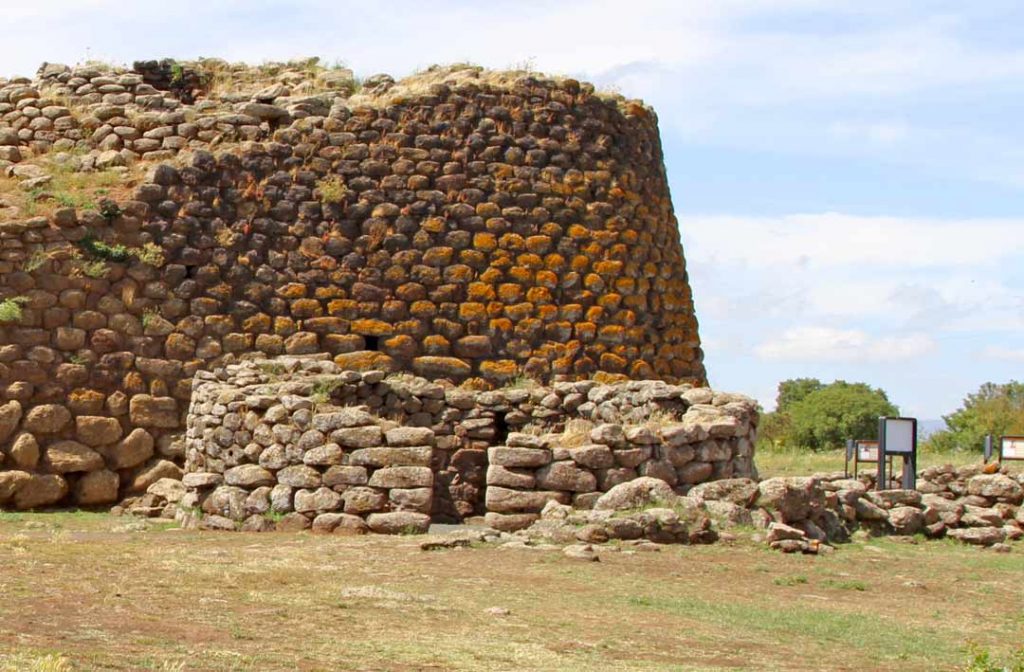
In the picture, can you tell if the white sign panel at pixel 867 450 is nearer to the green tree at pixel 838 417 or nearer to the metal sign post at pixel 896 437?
the metal sign post at pixel 896 437

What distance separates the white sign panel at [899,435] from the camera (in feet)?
50.2

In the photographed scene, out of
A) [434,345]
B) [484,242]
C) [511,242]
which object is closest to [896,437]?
[511,242]

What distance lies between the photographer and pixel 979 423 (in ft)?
119

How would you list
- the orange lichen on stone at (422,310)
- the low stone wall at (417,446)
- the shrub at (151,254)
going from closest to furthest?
the low stone wall at (417,446) → the shrub at (151,254) → the orange lichen on stone at (422,310)

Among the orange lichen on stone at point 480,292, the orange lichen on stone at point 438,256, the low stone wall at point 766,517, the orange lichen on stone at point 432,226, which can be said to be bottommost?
the low stone wall at point 766,517

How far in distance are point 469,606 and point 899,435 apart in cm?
823

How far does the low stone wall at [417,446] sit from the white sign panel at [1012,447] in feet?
19.5

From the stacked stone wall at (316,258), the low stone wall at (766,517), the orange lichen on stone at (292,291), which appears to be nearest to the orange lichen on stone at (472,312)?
the stacked stone wall at (316,258)

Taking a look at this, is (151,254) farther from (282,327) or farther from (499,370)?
(499,370)

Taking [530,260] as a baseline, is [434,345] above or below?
below

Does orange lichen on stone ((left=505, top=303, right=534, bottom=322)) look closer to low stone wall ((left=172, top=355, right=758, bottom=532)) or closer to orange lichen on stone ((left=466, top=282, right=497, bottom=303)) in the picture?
orange lichen on stone ((left=466, top=282, right=497, bottom=303))

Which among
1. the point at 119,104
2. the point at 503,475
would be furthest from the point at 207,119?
the point at 503,475

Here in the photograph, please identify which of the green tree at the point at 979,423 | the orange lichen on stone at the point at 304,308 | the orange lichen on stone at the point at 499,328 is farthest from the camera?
the green tree at the point at 979,423

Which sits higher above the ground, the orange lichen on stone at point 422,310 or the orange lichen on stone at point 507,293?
the orange lichen on stone at point 507,293
